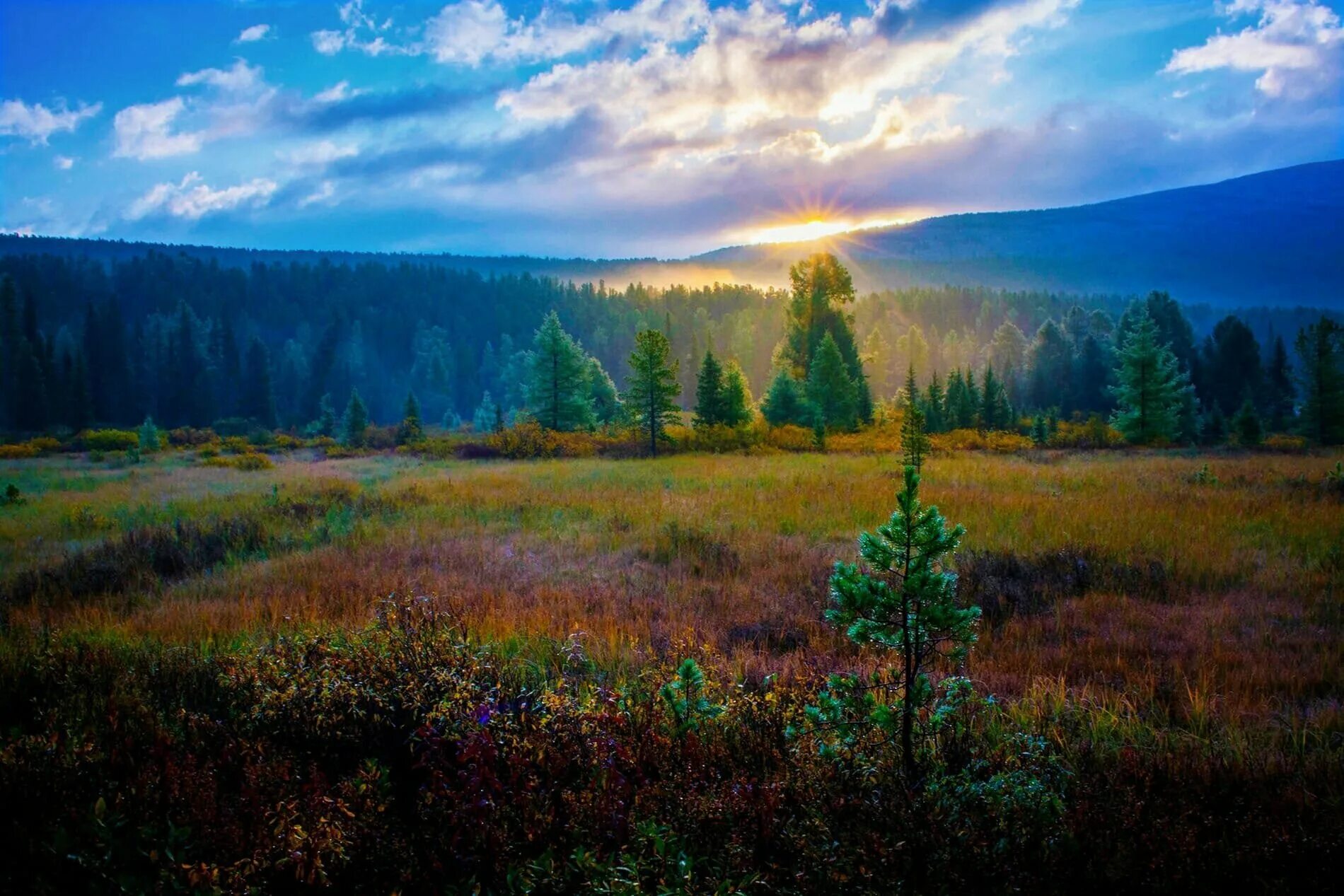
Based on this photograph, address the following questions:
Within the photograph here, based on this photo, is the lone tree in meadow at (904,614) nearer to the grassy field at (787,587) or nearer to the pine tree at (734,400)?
the grassy field at (787,587)

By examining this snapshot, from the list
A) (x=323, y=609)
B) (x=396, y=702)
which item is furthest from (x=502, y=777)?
(x=323, y=609)

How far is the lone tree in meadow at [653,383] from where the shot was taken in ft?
108

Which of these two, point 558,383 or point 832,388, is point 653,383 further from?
point 832,388

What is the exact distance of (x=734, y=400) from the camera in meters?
36.3

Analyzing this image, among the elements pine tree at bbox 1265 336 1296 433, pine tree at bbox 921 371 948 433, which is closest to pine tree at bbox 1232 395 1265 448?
pine tree at bbox 921 371 948 433

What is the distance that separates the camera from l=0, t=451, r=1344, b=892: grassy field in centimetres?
446

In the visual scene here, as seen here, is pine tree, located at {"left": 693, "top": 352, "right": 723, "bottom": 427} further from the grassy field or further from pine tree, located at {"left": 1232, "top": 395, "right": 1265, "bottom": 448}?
pine tree, located at {"left": 1232, "top": 395, "right": 1265, "bottom": 448}

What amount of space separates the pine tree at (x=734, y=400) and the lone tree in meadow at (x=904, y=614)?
32.3m

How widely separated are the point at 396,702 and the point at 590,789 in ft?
5.67

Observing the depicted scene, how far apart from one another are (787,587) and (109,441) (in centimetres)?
4824

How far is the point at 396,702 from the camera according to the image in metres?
4.25

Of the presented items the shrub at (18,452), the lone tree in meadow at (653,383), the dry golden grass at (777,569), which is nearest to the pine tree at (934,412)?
the lone tree in meadow at (653,383)

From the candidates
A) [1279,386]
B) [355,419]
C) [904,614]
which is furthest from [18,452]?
[1279,386]

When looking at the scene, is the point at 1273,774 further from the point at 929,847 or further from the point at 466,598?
the point at 466,598
